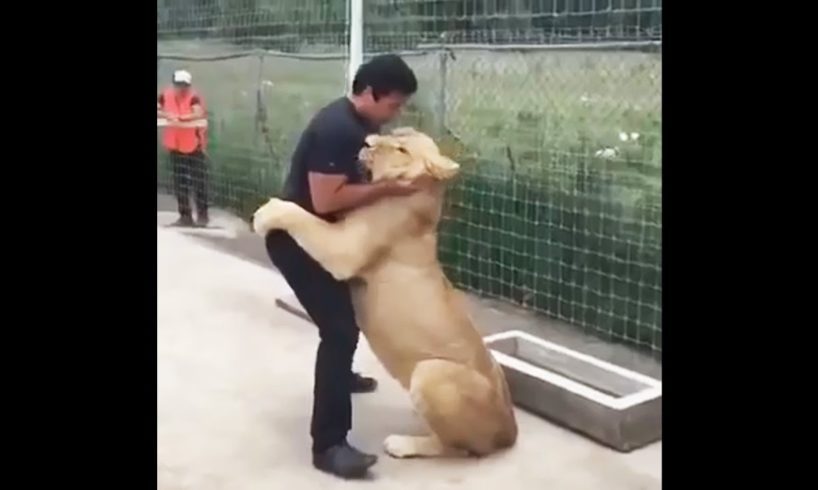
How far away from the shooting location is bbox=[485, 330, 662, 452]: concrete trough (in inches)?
63.1

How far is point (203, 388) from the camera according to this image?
1673 mm

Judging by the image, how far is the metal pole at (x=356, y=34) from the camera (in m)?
1.63

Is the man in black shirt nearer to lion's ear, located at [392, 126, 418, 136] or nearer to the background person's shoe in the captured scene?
lion's ear, located at [392, 126, 418, 136]

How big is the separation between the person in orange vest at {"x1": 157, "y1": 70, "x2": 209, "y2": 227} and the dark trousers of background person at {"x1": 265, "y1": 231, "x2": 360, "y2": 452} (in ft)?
0.51

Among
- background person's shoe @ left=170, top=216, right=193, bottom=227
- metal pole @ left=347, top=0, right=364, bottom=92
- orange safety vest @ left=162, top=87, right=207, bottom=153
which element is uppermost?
metal pole @ left=347, top=0, right=364, bottom=92

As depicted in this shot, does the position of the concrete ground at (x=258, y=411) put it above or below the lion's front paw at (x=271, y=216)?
below

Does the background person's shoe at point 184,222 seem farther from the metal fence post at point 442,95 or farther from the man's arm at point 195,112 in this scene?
the metal fence post at point 442,95

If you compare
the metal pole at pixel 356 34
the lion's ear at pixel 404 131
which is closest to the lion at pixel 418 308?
the lion's ear at pixel 404 131

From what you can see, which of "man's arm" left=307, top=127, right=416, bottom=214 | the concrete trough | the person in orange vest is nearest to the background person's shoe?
the person in orange vest

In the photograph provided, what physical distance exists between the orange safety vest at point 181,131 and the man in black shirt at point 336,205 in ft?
0.51
